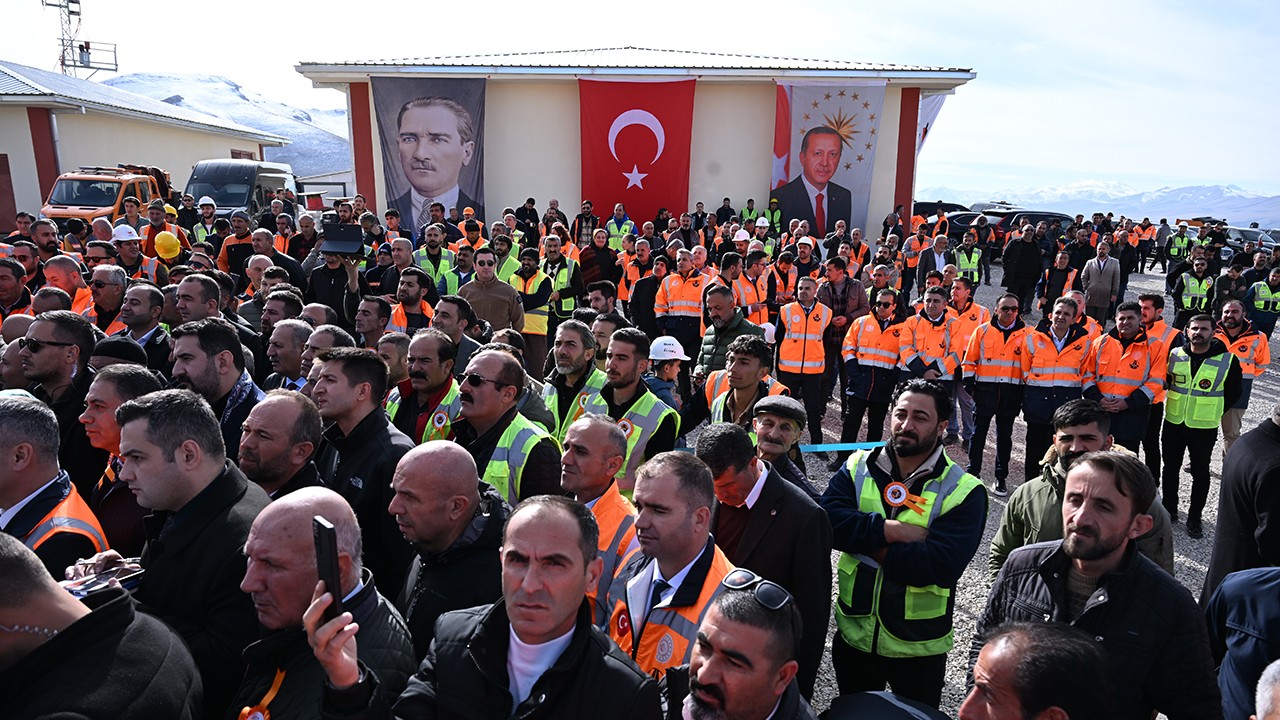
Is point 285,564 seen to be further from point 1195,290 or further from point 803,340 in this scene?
point 1195,290

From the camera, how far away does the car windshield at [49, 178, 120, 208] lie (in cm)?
1792

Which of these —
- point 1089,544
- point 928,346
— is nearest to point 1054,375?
point 928,346

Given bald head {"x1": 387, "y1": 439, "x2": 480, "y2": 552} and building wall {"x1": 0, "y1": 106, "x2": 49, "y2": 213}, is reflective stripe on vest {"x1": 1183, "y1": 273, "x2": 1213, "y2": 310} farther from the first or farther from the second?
building wall {"x1": 0, "y1": 106, "x2": 49, "y2": 213}

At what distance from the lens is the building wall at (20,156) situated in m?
24.6

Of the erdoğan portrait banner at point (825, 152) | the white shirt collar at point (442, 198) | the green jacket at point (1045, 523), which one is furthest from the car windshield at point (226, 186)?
the green jacket at point (1045, 523)

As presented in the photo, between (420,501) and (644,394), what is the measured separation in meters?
2.41

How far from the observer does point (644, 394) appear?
521 cm

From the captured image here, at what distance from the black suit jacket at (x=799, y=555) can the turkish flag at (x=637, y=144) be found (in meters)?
16.6

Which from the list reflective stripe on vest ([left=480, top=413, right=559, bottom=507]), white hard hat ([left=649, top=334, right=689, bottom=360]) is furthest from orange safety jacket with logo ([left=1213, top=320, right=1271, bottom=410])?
reflective stripe on vest ([left=480, top=413, right=559, bottom=507])

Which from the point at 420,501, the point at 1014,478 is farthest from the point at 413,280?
the point at 1014,478

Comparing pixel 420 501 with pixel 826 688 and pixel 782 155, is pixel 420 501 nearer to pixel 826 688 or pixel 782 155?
pixel 826 688

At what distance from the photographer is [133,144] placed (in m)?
30.0

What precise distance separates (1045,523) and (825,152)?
17.2m

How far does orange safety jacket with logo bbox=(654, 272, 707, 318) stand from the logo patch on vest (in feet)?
25.1
